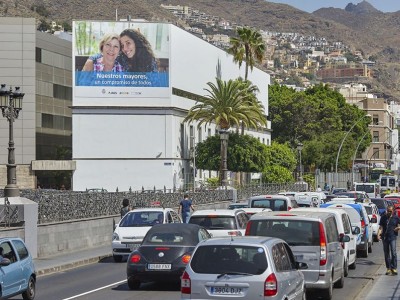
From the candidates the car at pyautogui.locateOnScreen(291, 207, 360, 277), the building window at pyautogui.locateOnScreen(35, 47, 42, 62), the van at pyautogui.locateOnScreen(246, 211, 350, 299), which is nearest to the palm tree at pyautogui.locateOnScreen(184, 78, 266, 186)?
the building window at pyautogui.locateOnScreen(35, 47, 42, 62)

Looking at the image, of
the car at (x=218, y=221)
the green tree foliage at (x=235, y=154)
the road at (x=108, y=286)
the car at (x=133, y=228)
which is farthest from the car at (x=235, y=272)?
the green tree foliage at (x=235, y=154)

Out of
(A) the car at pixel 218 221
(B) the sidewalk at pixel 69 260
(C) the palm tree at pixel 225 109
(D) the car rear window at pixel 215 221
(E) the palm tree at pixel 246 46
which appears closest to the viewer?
(B) the sidewalk at pixel 69 260

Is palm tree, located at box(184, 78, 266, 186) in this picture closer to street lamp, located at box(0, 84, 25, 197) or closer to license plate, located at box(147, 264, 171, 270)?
street lamp, located at box(0, 84, 25, 197)

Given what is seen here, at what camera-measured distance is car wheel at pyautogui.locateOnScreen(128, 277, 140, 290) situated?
21.1 m

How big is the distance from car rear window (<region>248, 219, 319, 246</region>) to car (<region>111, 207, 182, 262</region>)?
413 inches

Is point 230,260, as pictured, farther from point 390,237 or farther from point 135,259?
point 390,237

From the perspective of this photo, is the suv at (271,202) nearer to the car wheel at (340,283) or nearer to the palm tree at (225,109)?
the car wheel at (340,283)

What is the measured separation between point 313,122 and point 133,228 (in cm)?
9655

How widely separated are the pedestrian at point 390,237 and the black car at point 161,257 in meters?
5.23

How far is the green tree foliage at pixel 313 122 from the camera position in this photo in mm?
112188

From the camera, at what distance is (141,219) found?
2945 cm

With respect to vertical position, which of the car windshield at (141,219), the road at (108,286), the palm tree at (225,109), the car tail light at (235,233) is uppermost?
the palm tree at (225,109)

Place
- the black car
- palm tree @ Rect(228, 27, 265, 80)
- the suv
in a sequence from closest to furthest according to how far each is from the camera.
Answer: the black car → the suv → palm tree @ Rect(228, 27, 265, 80)

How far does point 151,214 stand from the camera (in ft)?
97.0
